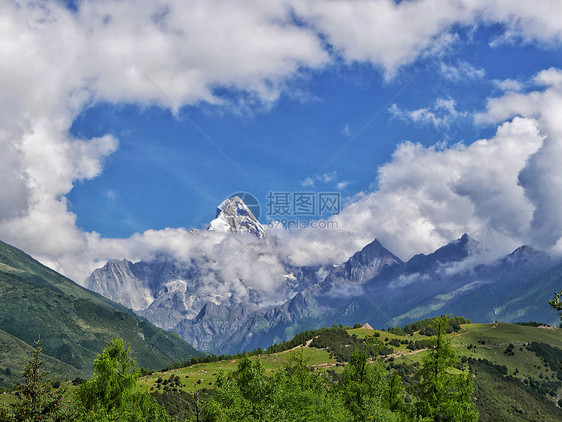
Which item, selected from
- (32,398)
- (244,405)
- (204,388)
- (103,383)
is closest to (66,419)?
(32,398)

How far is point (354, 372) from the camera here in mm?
76812

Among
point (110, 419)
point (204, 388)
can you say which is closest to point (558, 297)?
point (110, 419)

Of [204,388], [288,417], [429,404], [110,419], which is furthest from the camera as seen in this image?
[204,388]

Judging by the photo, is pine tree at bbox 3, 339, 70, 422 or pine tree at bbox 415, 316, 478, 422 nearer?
pine tree at bbox 3, 339, 70, 422

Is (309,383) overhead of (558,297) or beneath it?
beneath

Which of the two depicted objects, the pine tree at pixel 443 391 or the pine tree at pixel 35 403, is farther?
the pine tree at pixel 443 391

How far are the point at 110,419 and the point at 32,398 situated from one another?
18718 millimetres

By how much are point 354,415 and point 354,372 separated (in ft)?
28.6

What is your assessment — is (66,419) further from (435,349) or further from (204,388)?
(204,388)

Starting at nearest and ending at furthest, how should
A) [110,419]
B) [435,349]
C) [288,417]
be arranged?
[288,417], [110,419], [435,349]

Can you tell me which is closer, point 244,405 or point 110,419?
point 244,405

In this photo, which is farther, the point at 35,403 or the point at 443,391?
the point at 443,391

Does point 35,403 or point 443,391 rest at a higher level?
point 35,403

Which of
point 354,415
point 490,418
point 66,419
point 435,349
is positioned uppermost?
point 435,349
